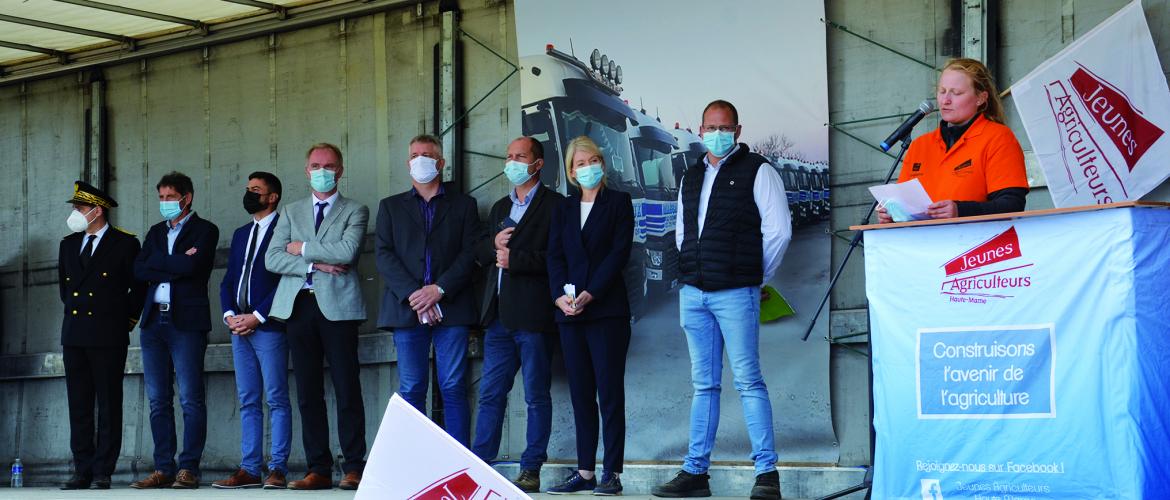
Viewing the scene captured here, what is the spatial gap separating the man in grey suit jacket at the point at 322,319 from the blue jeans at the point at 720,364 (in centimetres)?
198

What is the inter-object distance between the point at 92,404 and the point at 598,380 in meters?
3.36

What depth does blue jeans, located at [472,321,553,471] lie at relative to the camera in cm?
572

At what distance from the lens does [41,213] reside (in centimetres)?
860

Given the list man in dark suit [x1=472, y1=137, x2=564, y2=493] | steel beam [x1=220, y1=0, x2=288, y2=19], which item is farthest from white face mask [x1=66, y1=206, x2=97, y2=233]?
man in dark suit [x1=472, y1=137, x2=564, y2=493]

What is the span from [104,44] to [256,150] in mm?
1288

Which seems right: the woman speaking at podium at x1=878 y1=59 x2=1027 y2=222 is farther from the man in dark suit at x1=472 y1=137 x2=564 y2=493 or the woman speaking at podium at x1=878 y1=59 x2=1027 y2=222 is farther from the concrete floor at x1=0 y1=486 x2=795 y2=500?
the man in dark suit at x1=472 y1=137 x2=564 y2=493

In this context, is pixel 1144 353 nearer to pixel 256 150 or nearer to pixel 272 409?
pixel 272 409

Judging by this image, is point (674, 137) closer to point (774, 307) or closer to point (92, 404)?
point (774, 307)

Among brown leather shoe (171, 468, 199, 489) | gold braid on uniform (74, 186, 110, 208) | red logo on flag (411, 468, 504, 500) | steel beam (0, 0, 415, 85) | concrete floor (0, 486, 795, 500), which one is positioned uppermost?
steel beam (0, 0, 415, 85)

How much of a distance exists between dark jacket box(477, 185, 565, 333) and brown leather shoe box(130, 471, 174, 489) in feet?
7.30

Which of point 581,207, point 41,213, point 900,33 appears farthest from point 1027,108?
point 41,213

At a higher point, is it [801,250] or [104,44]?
[104,44]

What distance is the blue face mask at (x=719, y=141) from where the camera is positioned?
5156 millimetres

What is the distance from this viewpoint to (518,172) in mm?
5984
